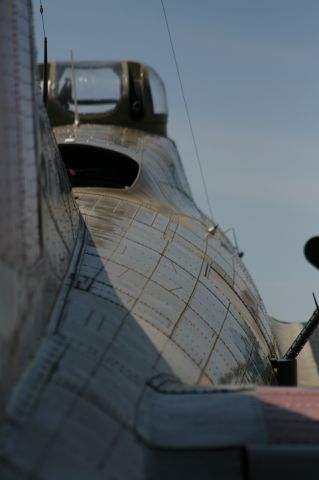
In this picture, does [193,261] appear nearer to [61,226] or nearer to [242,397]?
[61,226]

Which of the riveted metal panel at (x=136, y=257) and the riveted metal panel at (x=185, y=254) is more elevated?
the riveted metal panel at (x=136, y=257)

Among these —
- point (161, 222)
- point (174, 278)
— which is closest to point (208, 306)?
point (174, 278)

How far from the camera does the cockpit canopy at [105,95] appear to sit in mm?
17188

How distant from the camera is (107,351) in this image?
6152 millimetres

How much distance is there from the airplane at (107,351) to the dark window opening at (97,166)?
3.55m

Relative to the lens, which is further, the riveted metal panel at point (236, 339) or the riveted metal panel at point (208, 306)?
the riveted metal panel at point (236, 339)

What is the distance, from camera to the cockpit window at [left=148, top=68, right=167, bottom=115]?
18.3 metres

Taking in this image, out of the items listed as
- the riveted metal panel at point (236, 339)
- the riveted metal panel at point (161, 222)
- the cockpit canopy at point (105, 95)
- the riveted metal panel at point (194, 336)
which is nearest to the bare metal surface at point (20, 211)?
the riveted metal panel at point (194, 336)

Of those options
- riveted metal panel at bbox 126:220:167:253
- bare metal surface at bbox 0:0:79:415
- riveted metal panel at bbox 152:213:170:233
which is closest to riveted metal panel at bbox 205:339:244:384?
riveted metal panel at bbox 126:220:167:253

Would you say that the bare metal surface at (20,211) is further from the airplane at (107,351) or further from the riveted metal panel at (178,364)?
the riveted metal panel at (178,364)

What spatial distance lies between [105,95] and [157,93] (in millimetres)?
1455

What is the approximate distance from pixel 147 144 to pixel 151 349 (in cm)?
923

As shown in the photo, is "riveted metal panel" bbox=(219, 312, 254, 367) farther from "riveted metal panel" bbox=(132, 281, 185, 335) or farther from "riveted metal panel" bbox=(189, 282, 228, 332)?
"riveted metal panel" bbox=(132, 281, 185, 335)

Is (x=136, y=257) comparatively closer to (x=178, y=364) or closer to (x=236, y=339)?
(x=236, y=339)
